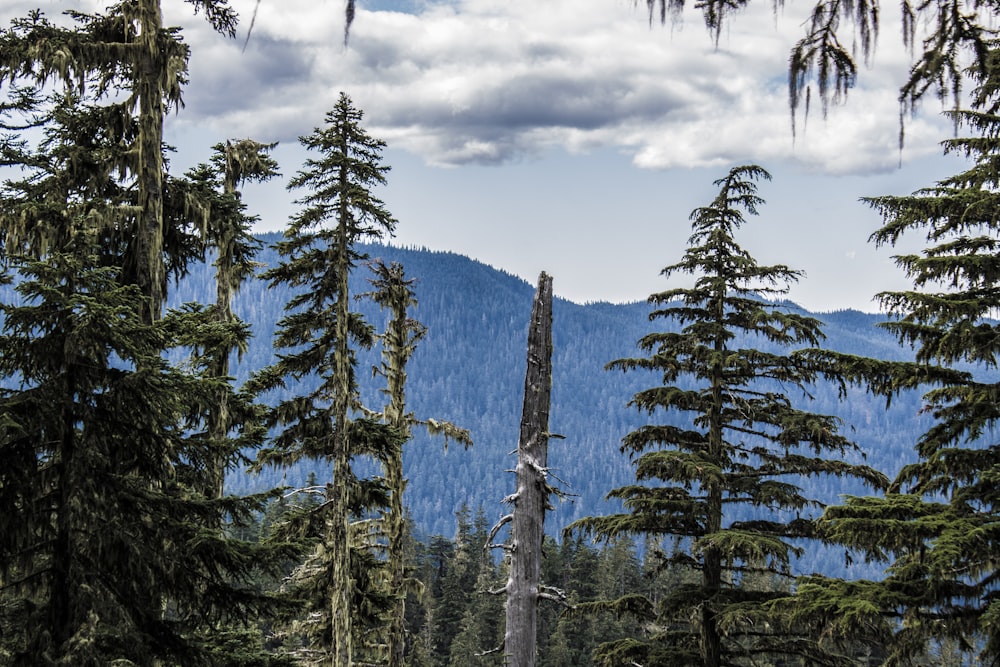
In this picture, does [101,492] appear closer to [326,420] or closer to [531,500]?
[531,500]

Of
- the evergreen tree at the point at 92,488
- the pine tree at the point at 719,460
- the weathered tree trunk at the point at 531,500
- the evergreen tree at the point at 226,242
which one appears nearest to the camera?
the evergreen tree at the point at 92,488

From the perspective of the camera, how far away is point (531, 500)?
888 cm

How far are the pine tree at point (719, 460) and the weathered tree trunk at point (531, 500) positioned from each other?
4.65 metres

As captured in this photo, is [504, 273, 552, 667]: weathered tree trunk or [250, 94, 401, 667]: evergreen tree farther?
[250, 94, 401, 667]: evergreen tree

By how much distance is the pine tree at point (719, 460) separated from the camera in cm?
1344

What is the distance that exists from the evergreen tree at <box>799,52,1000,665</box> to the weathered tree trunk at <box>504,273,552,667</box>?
3.47m

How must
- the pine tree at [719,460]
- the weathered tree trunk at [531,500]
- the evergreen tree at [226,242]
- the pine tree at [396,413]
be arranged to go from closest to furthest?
the weathered tree trunk at [531,500]
the evergreen tree at [226,242]
the pine tree at [719,460]
the pine tree at [396,413]

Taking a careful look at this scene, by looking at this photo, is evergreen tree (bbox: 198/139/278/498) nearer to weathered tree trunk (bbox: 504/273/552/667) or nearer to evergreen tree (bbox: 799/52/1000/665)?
weathered tree trunk (bbox: 504/273/552/667)

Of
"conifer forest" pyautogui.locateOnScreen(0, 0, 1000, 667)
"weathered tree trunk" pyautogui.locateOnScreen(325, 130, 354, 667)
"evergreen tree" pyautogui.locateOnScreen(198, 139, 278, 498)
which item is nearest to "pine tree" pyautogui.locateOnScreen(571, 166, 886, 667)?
"conifer forest" pyautogui.locateOnScreen(0, 0, 1000, 667)

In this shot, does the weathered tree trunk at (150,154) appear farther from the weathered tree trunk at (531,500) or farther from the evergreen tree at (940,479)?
the evergreen tree at (940,479)

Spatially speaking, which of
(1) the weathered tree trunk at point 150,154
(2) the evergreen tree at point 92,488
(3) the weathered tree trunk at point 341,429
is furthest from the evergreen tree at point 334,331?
(2) the evergreen tree at point 92,488

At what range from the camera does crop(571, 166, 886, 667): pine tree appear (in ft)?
44.1

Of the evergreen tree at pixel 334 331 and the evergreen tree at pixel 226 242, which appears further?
the evergreen tree at pixel 334 331

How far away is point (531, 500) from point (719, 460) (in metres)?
6.53
